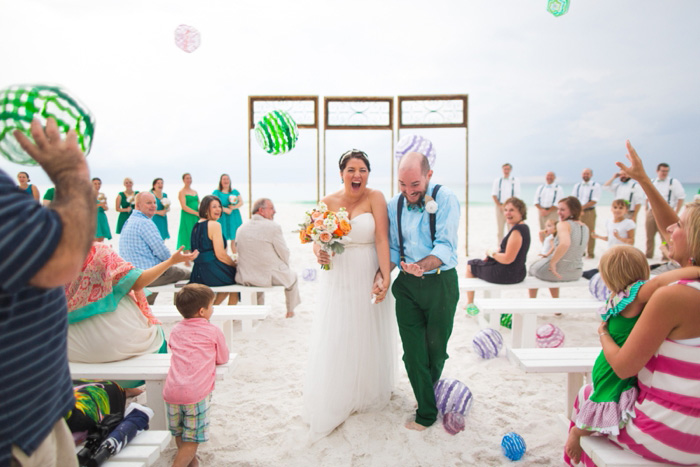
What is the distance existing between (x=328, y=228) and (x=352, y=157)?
1.90ft

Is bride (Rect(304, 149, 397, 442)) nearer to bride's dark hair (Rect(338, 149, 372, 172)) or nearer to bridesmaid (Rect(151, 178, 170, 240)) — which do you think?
bride's dark hair (Rect(338, 149, 372, 172))

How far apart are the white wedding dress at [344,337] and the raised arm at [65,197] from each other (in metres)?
2.21

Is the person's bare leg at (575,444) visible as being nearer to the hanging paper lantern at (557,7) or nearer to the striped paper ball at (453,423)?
the striped paper ball at (453,423)

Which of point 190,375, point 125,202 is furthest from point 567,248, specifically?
point 125,202

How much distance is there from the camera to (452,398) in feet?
11.2

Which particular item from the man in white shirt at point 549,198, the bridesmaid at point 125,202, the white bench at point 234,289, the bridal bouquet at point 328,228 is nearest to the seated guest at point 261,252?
the white bench at point 234,289

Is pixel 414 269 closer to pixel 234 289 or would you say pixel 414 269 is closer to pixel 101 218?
pixel 234 289

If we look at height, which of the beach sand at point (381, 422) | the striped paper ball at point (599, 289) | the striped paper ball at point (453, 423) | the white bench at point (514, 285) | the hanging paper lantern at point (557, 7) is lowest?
the beach sand at point (381, 422)

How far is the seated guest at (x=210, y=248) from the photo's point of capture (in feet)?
18.1

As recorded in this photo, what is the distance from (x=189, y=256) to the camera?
3.44m

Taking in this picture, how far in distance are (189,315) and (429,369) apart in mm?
1853

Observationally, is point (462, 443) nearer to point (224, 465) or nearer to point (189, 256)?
point (224, 465)

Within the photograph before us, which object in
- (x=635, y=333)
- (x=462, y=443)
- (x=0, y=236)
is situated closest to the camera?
(x=0, y=236)

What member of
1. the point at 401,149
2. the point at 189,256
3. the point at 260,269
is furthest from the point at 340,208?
the point at 260,269
